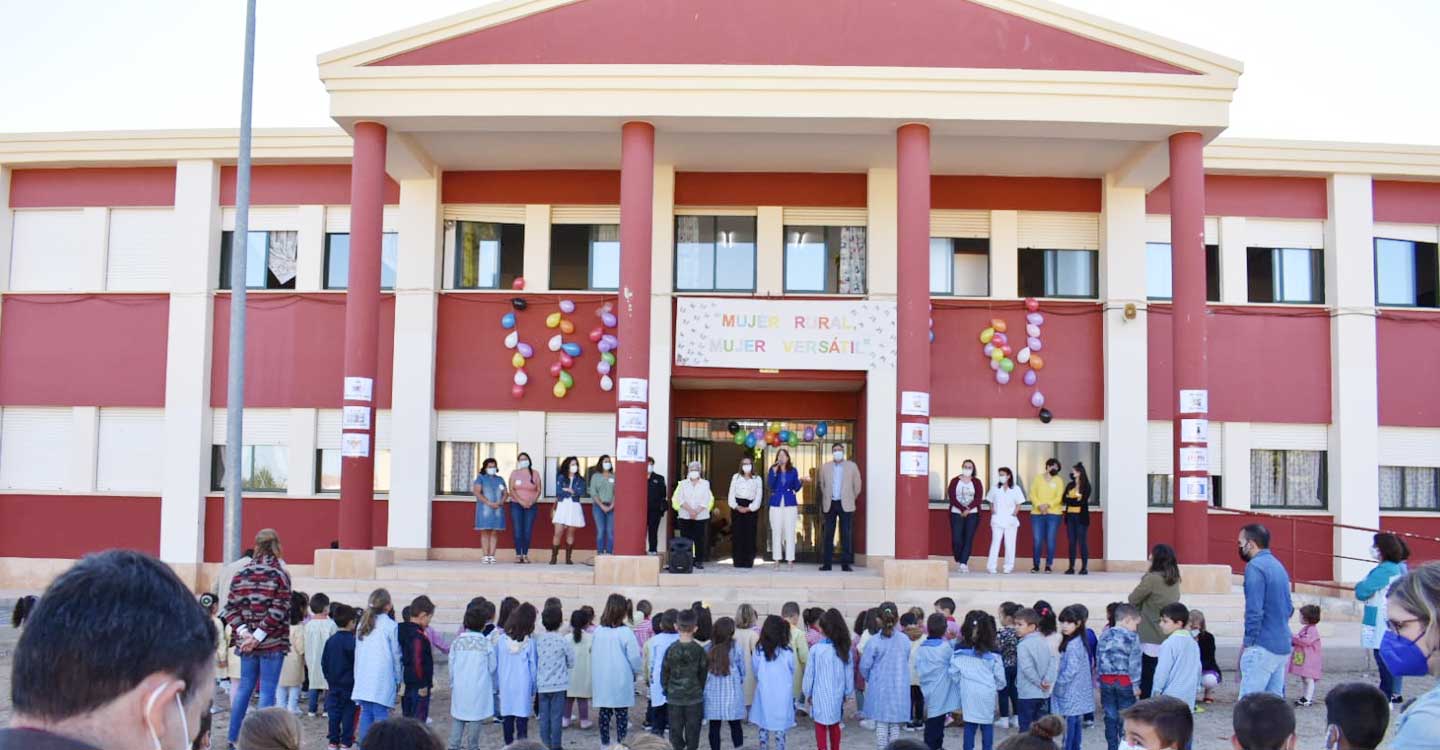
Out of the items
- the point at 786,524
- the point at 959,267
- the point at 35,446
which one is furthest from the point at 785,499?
the point at 35,446

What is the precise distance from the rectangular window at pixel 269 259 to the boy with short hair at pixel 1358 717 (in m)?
18.2

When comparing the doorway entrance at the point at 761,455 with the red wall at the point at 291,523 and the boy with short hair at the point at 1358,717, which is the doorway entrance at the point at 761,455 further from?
the boy with short hair at the point at 1358,717

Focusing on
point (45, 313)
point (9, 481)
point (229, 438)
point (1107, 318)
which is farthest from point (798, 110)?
point (9, 481)

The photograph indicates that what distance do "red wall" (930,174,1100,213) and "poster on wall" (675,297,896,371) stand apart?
9.04ft

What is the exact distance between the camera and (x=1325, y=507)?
18922 millimetres

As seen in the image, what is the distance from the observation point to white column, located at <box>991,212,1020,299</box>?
18.9m

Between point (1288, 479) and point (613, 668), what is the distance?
1405 cm

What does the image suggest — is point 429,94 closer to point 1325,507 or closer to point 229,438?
point 229,438

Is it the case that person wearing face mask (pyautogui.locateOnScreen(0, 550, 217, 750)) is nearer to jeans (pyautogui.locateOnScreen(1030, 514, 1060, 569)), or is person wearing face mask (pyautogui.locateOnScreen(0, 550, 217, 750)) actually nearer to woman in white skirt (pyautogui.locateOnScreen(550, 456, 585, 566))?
woman in white skirt (pyautogui.locateOnScreen(550, 456, 585, 566))

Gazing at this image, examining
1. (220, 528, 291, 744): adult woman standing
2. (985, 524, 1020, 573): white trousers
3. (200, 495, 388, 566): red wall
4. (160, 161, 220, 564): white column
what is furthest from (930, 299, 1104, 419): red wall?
(160, 161, 220, 564): white column

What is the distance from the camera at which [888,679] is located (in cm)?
920

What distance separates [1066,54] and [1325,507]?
8888 mm

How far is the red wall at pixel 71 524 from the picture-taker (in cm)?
1902

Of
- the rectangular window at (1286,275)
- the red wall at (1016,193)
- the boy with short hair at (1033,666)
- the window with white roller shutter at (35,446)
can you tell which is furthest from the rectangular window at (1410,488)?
the window with white roller shutter at (35,446)
